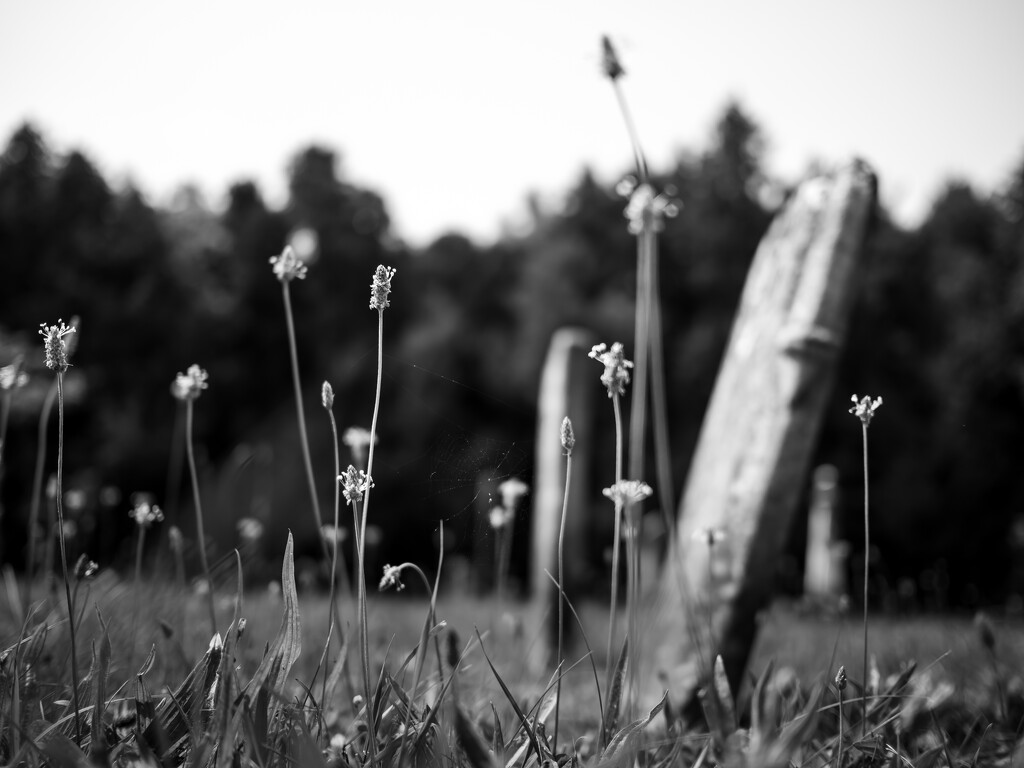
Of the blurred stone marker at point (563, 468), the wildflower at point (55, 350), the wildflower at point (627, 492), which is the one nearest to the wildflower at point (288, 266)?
the wildflower at point (55, 350)

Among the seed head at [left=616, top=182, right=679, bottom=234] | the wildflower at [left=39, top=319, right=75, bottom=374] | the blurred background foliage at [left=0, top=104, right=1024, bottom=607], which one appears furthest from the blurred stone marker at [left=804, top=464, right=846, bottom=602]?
the wildflower at [left=39, top=319, right=75, bottom=374]

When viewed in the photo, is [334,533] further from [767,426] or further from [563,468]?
[563,468]

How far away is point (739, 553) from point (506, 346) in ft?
47.6

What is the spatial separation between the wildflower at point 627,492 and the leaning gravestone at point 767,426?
148 centimetres

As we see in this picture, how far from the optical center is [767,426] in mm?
3129

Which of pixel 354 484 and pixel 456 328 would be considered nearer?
pixel 354 484

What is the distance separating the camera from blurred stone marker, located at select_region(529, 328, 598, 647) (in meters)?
5.59

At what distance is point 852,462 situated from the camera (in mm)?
17203

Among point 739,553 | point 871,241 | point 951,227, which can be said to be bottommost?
point 739,553

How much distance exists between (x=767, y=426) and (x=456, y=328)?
14.4 meters

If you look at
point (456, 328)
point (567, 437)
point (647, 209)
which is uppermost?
point (456, 328)

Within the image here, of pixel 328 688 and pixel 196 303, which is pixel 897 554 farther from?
pixel 328 688

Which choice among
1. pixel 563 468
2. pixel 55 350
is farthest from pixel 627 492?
pixel 563 468

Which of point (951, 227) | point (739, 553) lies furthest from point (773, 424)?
point (951, 227)
